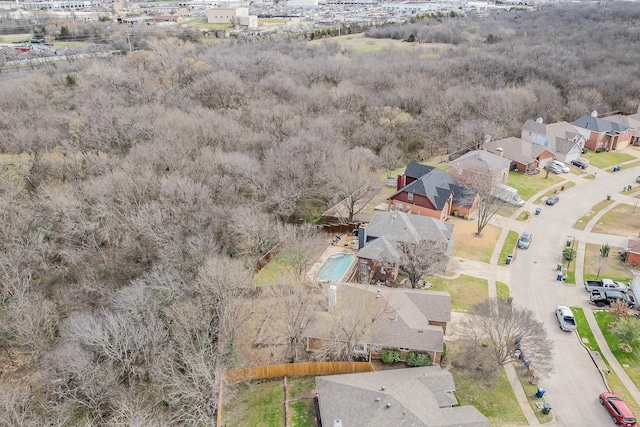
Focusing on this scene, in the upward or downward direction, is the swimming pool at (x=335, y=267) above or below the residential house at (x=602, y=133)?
below

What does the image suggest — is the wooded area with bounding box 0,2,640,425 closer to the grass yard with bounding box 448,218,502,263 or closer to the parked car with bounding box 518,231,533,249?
the grass yard with bounding box 448,218,502,263

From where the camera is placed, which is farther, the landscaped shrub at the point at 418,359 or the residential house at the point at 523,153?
the residential house at the point at 523,153

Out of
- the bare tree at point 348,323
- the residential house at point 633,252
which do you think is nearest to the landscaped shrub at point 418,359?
the bare tree at point 348,323

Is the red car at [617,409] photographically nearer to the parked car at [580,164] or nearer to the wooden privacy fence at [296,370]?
the wooden privacy fence at [296,370]

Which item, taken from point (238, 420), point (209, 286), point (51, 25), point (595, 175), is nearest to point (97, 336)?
point (209, 286)

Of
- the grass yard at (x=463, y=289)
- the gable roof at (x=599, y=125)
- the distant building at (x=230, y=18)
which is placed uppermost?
the distant building at (x=230, y=18)

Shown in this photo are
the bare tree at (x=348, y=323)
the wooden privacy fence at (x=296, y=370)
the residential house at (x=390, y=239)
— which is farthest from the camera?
the residential house at (x=390, y=239)
